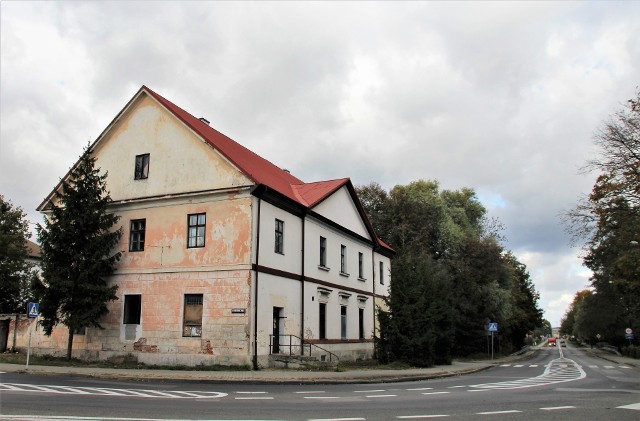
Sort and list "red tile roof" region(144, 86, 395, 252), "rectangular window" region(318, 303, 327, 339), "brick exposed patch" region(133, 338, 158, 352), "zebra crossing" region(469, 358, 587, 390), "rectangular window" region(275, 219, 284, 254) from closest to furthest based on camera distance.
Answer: "zebra crossing" region(469, 358, 587, 390)
"brick exposed patch" region(133, 338, 158, 352)
"red tile roof" region(144, 86, 395, 252)
"rectangular window" region(275, 219, 284, 254)
"rectangular window" region(318, 303, 327, 339)

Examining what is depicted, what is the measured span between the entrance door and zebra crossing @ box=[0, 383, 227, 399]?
30.5 feet

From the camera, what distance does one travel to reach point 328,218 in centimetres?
2966

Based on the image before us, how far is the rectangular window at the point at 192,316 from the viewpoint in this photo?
22156 mm

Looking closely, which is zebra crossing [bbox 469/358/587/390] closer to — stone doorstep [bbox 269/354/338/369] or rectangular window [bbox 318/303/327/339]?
stone doorstep [bbox 269/354/338/369]

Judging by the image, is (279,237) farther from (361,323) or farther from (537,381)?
(537,381)

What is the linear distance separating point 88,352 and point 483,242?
35.8m

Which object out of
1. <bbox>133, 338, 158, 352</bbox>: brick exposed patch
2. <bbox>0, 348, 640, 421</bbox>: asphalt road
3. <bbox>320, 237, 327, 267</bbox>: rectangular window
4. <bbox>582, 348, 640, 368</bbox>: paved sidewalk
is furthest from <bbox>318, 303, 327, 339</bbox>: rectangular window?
<bbox>582, 348, 640, 368</bbox>: paved sidewalk

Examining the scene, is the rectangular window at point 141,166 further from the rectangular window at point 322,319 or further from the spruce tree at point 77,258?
the rectangular window at point 322,319

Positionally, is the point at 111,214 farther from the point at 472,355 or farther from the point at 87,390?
the point at 472,355

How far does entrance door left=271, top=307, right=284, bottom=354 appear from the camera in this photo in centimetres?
2301

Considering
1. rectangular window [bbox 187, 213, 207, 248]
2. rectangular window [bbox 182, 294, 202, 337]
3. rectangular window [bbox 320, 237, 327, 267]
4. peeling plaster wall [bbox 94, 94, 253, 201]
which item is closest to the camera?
rectangular window [bbox 182, 294, 202, 337]

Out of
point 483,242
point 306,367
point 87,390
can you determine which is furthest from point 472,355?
point 87,390

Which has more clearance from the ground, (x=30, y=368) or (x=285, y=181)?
(x=285, y=181)

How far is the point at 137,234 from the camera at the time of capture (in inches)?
984
